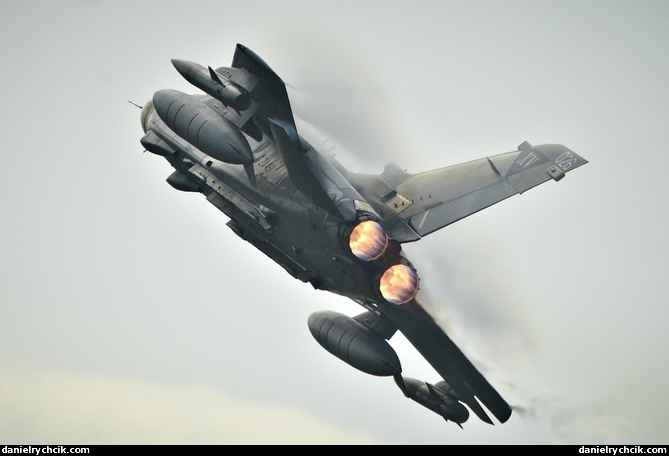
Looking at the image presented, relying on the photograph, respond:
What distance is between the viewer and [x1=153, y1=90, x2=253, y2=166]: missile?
607 inches

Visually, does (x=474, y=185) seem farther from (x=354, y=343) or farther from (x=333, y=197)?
(x=354, y=343)

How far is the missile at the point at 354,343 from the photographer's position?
18.2 meters

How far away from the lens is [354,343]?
1861 centimetres

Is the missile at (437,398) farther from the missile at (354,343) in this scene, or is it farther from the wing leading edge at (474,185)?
the wing leading edge at (474,185)

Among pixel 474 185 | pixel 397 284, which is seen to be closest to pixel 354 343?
pixel 397 284

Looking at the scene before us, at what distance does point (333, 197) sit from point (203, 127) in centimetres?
258

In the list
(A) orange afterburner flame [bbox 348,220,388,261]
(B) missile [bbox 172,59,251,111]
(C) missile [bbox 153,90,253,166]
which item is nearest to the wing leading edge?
(A) orange afterburner flame [bbox 348,220,388,261]

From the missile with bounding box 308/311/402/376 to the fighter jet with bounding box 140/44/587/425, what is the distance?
0.03 metres

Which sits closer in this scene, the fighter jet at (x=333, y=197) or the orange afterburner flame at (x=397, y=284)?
the fighter jet at (x=333, y=197)

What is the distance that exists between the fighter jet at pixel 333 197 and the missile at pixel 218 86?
0.02 metres

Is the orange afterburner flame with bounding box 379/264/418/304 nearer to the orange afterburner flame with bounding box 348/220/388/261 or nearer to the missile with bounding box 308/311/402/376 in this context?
the orange afterburner flame with bounding box 348/220/388/261

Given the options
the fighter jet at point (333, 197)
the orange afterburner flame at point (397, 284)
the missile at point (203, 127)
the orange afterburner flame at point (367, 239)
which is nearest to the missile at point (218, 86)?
the fighter jet at point (333, 197)

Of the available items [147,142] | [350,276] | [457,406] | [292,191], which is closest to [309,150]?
[292,191]
